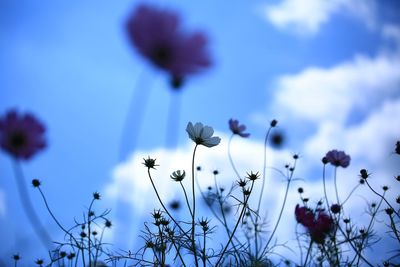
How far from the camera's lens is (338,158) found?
8.35 feet

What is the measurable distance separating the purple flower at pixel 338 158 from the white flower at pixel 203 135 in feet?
4.53

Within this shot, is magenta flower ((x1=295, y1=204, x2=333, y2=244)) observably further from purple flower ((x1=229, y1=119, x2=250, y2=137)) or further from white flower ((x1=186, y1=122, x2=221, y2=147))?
purple flower ((x1=229, y1=119, x2=250, y2=137))

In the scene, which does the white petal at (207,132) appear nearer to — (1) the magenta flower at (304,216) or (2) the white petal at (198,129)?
(2) the white petal at (198,129)

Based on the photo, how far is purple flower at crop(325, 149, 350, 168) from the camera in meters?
2.52

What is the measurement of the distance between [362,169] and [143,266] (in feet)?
4.94

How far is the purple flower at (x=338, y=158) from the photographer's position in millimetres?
2523

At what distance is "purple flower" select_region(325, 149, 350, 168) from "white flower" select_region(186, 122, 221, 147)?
54.3 inches

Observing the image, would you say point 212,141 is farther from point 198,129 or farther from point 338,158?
point 338,158

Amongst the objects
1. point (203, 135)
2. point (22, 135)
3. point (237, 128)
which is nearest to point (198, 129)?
point (203, 135)

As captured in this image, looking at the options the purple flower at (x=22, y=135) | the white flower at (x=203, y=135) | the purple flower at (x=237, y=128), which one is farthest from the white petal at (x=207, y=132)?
the purple flower at (x=237, y=128)

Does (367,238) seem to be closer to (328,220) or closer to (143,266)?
(328,220)

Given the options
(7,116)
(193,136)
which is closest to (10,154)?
(7,116)

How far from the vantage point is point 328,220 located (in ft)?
5.93

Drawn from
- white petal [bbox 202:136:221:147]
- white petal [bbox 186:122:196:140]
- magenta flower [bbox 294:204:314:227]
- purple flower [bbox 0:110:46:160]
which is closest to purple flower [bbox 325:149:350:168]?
magenta flower [bbox 294:204:314:227]
